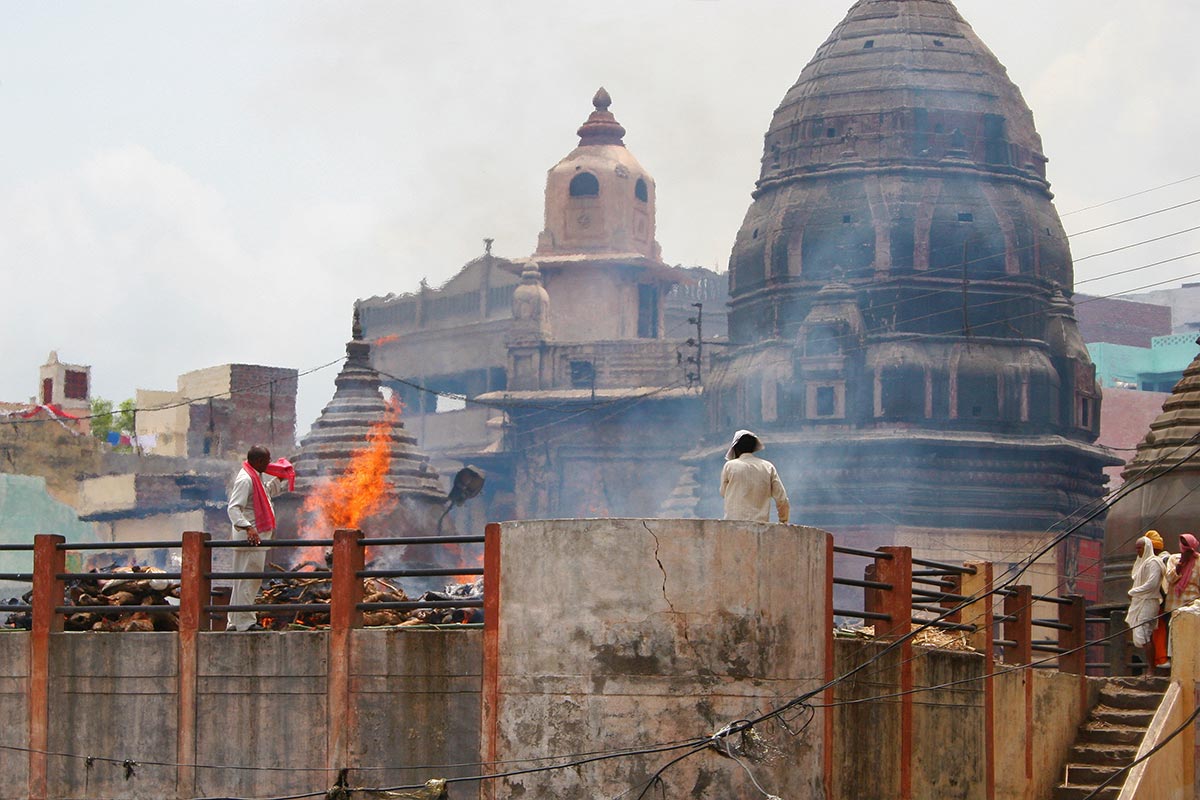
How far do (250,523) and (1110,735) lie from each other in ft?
28.8

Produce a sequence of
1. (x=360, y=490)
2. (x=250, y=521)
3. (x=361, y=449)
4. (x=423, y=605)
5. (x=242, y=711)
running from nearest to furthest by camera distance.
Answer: (x=423, y=605), (x=242, y=711), (x=250, y=521), (x=360, y=490), (x=361, y=449)

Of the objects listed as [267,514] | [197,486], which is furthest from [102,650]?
[197,486]

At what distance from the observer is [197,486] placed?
2435 inches

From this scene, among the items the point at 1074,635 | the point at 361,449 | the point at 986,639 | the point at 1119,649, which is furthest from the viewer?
the point at 361,449

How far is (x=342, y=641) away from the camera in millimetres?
16812

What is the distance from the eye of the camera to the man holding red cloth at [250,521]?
18.0 metres

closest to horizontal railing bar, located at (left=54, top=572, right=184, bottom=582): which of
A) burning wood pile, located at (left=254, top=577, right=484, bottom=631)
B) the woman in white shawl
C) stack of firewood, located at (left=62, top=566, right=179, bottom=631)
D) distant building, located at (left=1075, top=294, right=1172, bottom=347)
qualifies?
stack of firewood, located at (left=62, top=566, right=179, bottom=631)

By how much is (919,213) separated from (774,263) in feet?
12.7

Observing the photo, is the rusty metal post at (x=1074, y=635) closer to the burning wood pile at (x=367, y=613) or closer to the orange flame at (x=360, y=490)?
the burning wood pile at (x=367, y=613)

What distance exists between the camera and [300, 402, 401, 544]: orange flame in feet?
153

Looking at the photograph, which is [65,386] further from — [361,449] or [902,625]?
[902,625]

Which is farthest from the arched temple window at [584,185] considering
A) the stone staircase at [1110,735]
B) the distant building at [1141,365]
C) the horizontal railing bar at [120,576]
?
the horizontal railing bar at [120,576]

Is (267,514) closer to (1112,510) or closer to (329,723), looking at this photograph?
(329,723)

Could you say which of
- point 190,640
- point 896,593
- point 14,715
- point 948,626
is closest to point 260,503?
point 190,640
